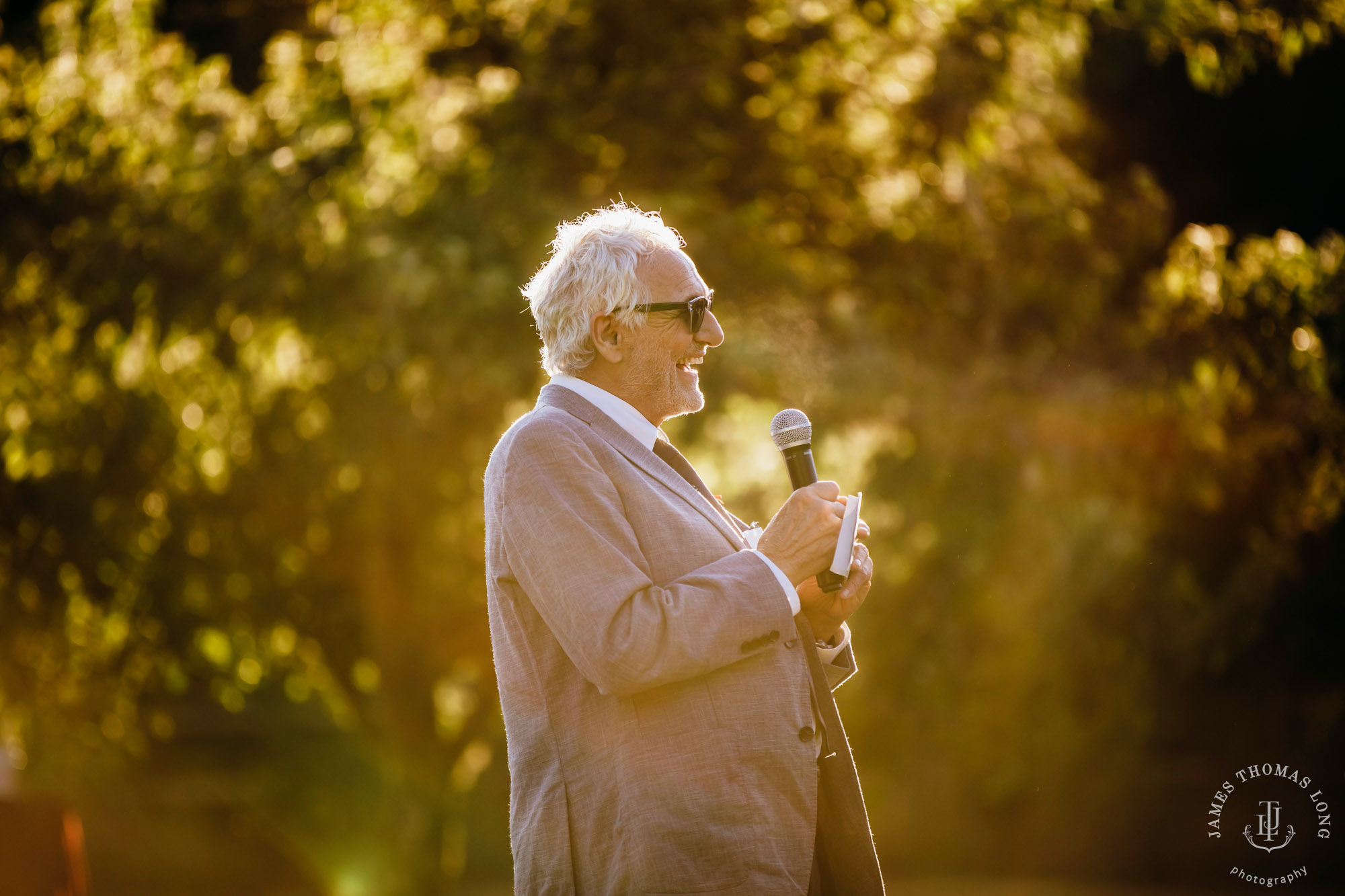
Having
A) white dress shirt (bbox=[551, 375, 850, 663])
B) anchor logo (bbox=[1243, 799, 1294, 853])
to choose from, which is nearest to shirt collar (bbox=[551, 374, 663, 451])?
white dress shirt (bbox=[551, 375, 850, 663])

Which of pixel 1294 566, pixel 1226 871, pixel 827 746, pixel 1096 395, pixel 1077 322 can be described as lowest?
pixel 1226 871

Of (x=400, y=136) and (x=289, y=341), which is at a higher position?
(x=400, y=136)

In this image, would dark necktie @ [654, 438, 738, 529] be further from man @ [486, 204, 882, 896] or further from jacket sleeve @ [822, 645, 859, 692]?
jacket sleeve @ [822, 645, 859, 692]

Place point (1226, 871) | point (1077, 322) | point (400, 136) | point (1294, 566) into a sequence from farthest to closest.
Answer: point (1226, 871) → point (1294, 566) → point (1077, 322) → point (400, 136)

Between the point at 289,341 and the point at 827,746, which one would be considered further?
the point at 289,341

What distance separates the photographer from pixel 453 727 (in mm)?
9008

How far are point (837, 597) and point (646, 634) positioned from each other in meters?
0.46

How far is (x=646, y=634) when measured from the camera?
68.5 inches

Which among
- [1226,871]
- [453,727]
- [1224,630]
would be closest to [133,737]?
[453,727]

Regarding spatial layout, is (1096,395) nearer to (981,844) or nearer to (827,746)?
(827,746)

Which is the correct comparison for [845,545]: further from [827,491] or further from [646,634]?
[646,634]

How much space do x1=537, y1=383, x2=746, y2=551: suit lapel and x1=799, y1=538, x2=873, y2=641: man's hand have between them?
151 mm

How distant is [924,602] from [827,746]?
5168mm

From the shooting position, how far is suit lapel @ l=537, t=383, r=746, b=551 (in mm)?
2000
